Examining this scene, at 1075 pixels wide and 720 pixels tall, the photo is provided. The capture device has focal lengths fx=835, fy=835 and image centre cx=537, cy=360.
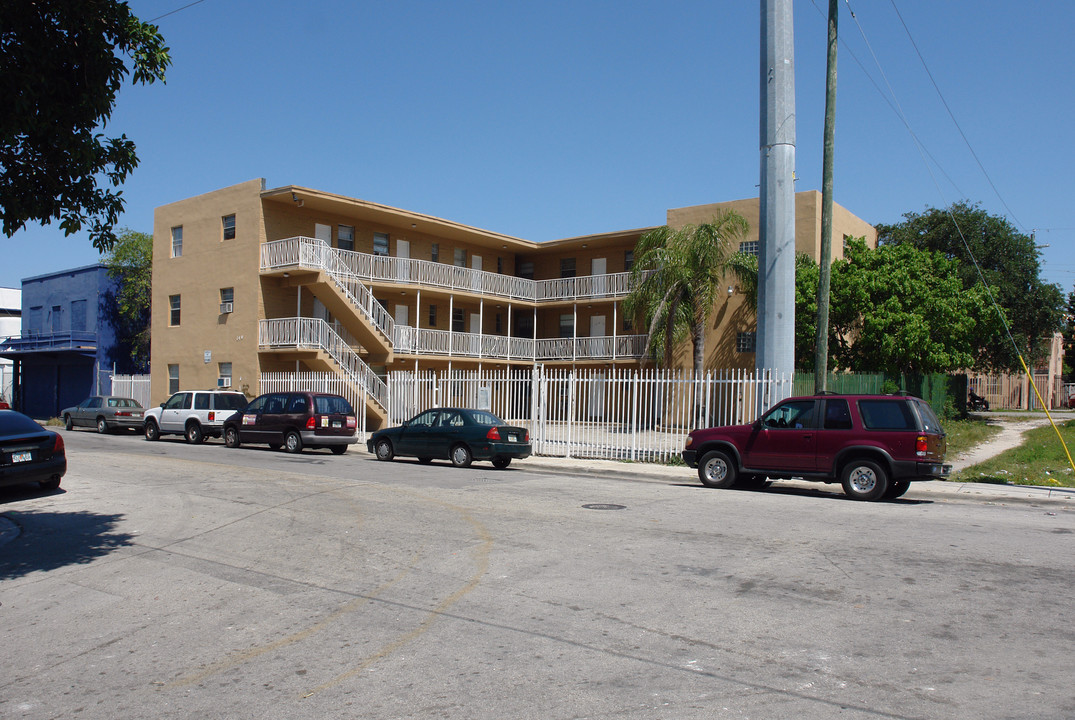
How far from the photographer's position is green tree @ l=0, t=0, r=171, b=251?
775 cm

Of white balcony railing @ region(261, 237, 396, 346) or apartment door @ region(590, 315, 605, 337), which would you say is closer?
white balcony railing @ region(261, 237, 396, 346)

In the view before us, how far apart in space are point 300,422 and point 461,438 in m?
6.09

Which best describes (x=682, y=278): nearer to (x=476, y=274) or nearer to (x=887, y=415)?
(x=476, y=274)

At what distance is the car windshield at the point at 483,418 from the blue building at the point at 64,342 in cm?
2819

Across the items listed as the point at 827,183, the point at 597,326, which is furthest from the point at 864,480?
the point at 597,326

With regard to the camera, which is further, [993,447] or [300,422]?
[993,447]

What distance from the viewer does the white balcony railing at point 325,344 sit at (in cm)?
2788

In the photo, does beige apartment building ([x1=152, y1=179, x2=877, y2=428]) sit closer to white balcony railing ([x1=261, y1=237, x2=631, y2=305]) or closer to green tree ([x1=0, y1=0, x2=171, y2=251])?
white balcony railing ([x1=261, y1=237, x2=631, y2=305])

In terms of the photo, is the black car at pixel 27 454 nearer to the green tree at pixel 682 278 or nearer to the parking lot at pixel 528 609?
the parking lot at pixel 528 609

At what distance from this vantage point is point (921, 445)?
1271 centimetres

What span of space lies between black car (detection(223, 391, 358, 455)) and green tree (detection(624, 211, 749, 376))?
1114cm

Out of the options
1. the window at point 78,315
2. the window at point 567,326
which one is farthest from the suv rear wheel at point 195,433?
the window at point 78,315

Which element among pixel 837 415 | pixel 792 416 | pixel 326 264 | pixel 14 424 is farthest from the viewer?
pixel 326 264

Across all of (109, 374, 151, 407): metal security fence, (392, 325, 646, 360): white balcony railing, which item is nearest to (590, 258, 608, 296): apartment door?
(392, 325, 646, 360): white balcony railing
